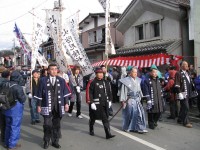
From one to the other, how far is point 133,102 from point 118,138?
3.53 feet

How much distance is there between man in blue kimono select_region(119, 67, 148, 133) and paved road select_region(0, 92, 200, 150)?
0.84ft

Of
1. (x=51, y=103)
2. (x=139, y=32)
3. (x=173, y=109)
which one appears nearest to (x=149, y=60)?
(x=173, y=109)

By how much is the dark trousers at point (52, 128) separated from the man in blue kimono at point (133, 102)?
186 cm

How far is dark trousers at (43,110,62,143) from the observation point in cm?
634

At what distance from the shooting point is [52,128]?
650 centimetres

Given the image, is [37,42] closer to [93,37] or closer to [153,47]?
[153,47]

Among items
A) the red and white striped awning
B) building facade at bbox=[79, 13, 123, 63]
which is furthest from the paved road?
building facade at bbox=[79, 13, 123, 63]

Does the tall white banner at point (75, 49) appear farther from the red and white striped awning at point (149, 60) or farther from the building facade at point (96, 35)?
the building facade at point (96, 35)

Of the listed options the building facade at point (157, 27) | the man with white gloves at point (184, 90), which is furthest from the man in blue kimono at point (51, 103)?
the building facade at point (157, 27)

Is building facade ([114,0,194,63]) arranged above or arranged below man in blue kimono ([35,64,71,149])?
above

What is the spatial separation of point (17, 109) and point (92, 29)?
81.3 ft

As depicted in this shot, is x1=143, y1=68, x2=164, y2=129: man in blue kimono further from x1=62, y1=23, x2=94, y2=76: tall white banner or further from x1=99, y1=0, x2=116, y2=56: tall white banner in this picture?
x1=99, y1=0, x2=116, y2=56: tall white banner

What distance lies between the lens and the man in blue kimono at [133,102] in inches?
297

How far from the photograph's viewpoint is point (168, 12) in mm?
17734
